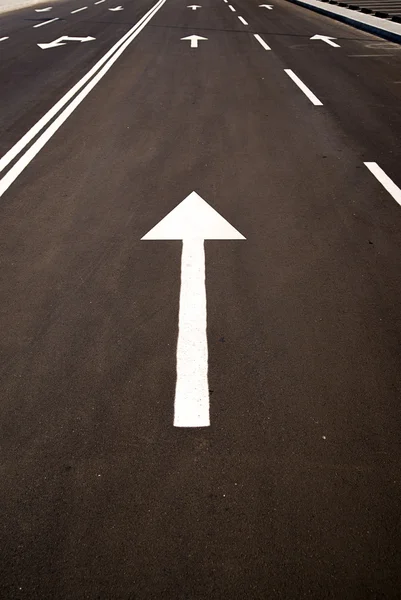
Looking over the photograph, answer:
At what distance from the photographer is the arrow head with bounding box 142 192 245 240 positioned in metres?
5.03

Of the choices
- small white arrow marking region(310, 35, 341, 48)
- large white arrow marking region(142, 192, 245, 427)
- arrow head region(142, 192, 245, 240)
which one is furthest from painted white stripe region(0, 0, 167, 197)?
small white arrow marking region(310, 35, 341, 48)

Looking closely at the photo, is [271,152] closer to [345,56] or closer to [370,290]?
[370,290]

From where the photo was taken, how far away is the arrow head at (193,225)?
503 cm

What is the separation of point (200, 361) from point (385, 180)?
405cm

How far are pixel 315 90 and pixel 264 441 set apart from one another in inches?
369

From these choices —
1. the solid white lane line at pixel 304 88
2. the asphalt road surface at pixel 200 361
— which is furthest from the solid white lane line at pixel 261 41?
the asphalt road surface at pixel 200 361

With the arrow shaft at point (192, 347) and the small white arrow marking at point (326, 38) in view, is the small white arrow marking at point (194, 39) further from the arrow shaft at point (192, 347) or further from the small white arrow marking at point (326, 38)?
the arrow shaft at point (192, 347)

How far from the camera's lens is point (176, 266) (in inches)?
180

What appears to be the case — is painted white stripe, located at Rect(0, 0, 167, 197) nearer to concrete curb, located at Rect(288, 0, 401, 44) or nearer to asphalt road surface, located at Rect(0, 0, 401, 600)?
asphalt road surface, located at Rect(0, 0, 401, 600)

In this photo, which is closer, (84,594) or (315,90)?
(84,594)

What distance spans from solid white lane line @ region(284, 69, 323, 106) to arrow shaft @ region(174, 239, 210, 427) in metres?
6.21

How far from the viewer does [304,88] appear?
35.1ft

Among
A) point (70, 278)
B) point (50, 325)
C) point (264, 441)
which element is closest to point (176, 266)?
point (70, 278)

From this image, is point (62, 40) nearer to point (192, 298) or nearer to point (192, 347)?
point (192, 298)
